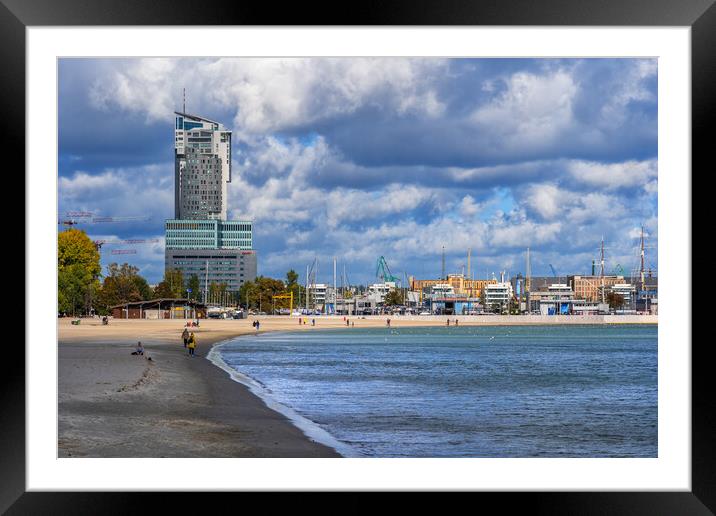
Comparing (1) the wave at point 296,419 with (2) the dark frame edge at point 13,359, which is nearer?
(2) the dark frame edge at point 13,359

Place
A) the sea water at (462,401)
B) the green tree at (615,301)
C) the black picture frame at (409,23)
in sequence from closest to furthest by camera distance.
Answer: the black picture frame at (409,23), the sea water at (462,401), the green tree at (615,301)

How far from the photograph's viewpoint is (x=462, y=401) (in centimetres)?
1906

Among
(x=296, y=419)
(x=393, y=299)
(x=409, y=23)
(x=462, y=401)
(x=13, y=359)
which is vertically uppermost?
(x=409, y=23)

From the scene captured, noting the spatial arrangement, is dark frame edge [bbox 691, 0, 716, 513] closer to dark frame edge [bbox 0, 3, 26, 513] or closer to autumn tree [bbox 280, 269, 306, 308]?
dark frame edge [bbox 0, 3, 26, 513]

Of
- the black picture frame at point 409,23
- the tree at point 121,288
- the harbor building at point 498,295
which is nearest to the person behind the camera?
the black picture frame at point 409,23

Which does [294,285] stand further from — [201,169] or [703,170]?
[703,170]

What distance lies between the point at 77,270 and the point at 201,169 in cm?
10068

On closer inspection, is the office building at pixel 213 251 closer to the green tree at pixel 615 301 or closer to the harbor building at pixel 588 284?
the green tree at pixel 615 301

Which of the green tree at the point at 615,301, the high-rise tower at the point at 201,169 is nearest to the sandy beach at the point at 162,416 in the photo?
the green tree at the point at 615,301

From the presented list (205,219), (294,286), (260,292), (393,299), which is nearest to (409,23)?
(260,292)

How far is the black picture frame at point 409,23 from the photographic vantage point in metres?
5.09

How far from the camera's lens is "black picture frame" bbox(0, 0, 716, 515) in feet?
16.7

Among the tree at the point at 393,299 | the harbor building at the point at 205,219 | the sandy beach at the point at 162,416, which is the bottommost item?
the tree at the point at 393,299

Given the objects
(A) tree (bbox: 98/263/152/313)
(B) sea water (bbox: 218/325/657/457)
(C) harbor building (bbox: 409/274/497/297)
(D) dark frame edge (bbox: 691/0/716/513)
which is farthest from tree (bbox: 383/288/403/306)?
(D) dark frame edge (bbox: 691/0/716/513)
